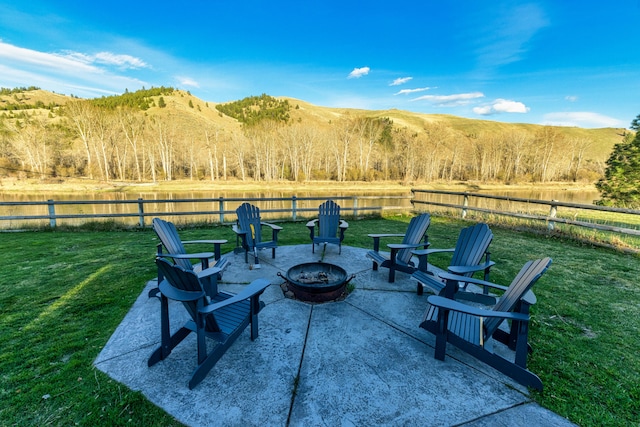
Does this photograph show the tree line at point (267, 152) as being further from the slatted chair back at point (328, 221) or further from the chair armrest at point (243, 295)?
the chair armrest at point (243, 295)

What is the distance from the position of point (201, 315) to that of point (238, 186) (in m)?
32.2

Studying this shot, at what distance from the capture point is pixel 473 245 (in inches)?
133

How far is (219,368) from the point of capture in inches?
88.4

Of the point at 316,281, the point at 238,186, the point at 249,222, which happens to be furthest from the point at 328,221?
the point at 238,186

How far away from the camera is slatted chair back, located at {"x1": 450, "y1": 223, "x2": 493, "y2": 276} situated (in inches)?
127

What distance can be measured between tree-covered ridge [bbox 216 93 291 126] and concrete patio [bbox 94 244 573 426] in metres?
75.8

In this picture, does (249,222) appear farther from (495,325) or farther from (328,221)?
(495,325)

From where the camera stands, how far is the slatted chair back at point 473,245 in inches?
127

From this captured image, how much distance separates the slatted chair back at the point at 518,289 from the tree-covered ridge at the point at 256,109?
76.4m

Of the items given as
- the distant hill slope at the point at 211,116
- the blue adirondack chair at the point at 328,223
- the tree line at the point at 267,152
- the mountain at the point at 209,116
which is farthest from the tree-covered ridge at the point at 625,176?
the distant hill slope at the point at 211,116

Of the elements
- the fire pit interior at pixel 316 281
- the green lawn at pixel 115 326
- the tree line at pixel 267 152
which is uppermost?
the tree line at pixel 267 152

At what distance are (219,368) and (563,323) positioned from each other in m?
3.56

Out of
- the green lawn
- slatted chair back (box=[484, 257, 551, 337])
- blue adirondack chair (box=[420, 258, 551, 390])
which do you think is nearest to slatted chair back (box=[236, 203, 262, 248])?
the green lawn

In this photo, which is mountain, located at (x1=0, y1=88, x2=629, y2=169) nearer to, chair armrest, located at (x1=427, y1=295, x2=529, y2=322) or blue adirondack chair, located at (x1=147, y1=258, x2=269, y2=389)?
blue adirondack chair, located at (x1=147, y1=258, x2=269, y2=389)
